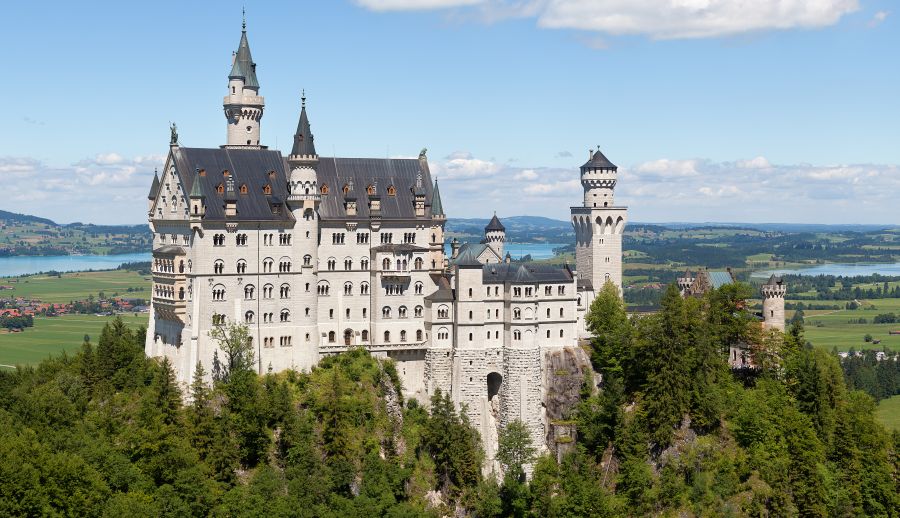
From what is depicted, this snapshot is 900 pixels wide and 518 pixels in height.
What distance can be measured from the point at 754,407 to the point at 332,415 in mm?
36184

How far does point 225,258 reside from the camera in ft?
314

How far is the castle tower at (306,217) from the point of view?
326 ft

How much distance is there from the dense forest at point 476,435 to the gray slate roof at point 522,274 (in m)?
5.90

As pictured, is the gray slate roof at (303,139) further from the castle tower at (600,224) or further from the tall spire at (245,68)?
the castle tower at (600,224)

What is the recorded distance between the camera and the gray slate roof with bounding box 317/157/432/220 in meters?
103

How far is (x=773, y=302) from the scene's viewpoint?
108250 mm

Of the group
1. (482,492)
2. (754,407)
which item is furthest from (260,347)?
(754,407)

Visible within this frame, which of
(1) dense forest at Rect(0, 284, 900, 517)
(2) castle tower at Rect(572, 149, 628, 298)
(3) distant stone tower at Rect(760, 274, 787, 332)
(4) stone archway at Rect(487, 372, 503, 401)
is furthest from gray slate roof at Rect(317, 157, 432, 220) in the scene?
(3) distant stone tower at Rect(760, 274, 787, 332)

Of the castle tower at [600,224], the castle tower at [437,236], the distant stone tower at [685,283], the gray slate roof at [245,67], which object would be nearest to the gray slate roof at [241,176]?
the gray slate roof at [245,67]

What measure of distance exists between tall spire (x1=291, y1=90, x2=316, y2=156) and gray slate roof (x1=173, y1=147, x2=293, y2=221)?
3.00 metres

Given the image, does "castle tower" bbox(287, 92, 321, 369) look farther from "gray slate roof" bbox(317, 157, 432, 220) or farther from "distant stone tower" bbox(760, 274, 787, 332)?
"distant stone tower" bbox(760, 274, 787, 332)

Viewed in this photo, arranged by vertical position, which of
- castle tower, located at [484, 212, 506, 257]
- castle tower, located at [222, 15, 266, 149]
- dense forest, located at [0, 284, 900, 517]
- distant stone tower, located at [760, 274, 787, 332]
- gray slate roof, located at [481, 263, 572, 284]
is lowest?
dense forest, located at [0, 284, 900, 517]

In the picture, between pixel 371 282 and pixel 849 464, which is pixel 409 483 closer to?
pixel 371 282

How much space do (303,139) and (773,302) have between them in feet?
151
